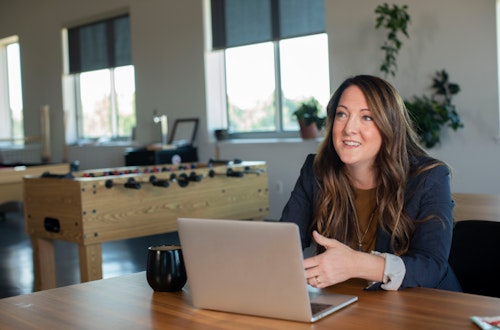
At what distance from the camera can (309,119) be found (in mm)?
5863

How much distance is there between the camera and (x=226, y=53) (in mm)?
6988

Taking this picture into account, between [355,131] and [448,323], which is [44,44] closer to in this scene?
[355,131]

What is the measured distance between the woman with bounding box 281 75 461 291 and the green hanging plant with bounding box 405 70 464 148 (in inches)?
118

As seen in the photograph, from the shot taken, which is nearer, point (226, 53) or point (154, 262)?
point (154, 262)

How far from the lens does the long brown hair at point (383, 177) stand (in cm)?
169

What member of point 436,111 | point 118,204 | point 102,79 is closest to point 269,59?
point 436,111

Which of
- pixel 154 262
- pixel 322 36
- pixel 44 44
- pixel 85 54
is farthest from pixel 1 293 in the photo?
pixel 44 44

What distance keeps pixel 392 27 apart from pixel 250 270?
407cm

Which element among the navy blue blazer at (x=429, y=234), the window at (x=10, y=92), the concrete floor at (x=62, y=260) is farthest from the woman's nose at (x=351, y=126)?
the window at (x=10, y=92)

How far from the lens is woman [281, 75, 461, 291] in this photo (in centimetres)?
159

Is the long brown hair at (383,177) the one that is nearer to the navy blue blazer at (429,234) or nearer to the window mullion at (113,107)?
the navy blue blazer at (429,234)

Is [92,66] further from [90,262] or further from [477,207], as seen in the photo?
[477,207]

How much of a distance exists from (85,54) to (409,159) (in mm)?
7447

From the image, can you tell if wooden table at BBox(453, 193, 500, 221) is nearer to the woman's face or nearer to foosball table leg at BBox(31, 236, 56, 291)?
the woman's face
